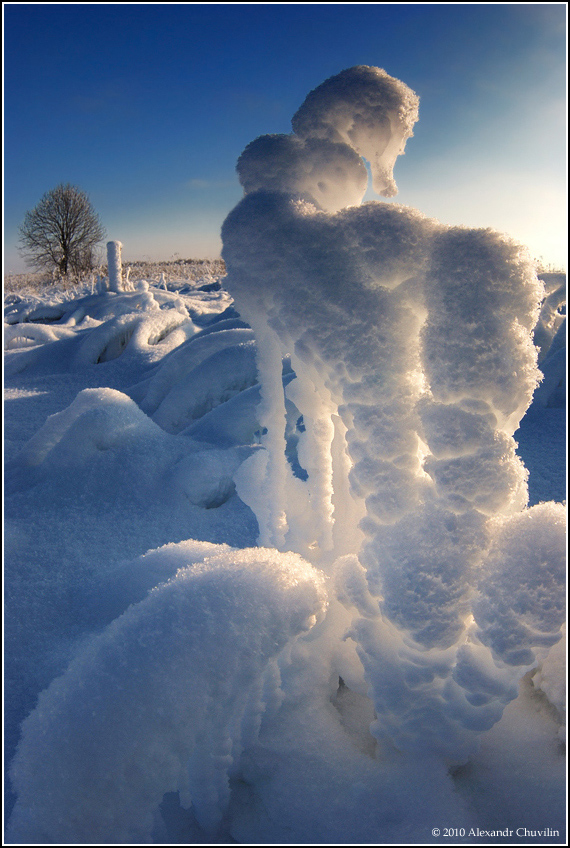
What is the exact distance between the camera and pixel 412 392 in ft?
2.28

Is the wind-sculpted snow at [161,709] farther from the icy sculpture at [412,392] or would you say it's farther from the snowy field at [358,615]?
the icy sculpture at [412,392]

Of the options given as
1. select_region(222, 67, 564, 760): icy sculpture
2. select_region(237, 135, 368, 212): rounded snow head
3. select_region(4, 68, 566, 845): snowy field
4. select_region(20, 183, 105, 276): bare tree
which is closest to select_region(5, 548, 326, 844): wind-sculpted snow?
select_region(4, 68, 566, 845): snowy field

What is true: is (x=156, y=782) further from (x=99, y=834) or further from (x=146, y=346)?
(x=146, y=346)

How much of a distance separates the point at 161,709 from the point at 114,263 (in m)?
7.75

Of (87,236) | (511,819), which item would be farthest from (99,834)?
(87,236)

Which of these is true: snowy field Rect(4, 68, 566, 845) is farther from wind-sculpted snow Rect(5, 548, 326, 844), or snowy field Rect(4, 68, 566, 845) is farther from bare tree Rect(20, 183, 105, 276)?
bare tree Rect(20, 183, 105, 276)

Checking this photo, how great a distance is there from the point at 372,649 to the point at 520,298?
Answer: 574mm

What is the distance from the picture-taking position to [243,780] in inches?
29.4

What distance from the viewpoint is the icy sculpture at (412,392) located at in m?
0.63

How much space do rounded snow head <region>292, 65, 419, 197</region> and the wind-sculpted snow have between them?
74cm

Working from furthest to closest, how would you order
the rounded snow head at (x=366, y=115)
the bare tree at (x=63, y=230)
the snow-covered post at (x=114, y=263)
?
1. the bare tree at (x=63, y=230)
2. the snow-covered post at (x=114, y=263)
3. the rounded snow head at (x=366, y=115)

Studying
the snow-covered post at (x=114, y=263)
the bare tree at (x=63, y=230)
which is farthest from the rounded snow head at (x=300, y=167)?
the bare tree at (x=63, y=230)

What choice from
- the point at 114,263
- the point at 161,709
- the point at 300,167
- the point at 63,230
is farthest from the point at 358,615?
the point at 63,230

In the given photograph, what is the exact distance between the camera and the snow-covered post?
707cm
